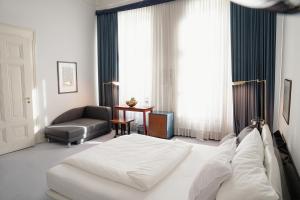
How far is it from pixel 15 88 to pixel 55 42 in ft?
4.25

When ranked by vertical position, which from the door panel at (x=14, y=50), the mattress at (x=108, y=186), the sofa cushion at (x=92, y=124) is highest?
the door panel at (x=14, y=50)

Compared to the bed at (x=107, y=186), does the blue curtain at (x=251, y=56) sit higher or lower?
higher

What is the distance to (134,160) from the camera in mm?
2082

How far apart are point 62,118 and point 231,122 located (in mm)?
3577

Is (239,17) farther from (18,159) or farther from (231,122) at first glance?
(18,159)

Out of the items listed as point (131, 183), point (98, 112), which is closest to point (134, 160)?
point (131, 183)

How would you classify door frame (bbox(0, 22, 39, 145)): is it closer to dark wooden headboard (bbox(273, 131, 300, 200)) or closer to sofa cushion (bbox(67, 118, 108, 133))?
sofa cushion (bbox(67, 118, 108, 133))

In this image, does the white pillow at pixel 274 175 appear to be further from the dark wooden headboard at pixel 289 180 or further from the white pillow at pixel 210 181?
the white pillow at pixel 210 181

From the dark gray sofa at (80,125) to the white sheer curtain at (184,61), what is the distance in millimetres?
→ 880

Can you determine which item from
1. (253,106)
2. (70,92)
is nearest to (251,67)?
(253,106)

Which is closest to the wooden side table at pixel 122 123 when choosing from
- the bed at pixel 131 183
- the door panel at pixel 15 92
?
the door panel at pixel 15 92

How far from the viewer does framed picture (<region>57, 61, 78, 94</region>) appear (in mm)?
4606

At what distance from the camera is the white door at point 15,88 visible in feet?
11.8

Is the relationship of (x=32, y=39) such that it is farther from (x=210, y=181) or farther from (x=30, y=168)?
(x=210, y=181)
